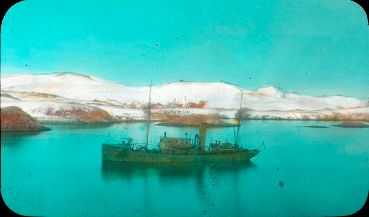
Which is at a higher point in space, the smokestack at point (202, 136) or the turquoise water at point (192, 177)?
the smokestack at point (202, 136)

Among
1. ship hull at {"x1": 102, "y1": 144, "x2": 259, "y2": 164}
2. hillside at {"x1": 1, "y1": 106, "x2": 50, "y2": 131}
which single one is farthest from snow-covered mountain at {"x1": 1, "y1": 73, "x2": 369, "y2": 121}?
ship hull at {"x1": 102, "y1": 144, "x2": 259, "y2": 164}

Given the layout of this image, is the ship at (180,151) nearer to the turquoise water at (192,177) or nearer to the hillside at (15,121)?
the turquoise water at (192,177)

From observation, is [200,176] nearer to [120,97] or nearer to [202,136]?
[202,136]

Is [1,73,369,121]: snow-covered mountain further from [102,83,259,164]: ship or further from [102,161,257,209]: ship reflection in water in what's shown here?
[102,161,257,209]: ship reflection in water

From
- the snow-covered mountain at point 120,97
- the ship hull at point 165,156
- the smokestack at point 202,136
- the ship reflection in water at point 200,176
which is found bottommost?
the ship reflection in water at point 200,176

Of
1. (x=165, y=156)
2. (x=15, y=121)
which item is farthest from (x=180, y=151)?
(x=15, y=121)

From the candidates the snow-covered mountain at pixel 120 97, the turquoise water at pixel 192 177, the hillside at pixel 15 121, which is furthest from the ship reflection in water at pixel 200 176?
the hillside at pixel 15 121
